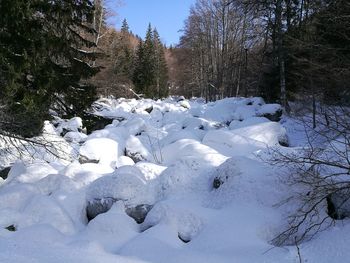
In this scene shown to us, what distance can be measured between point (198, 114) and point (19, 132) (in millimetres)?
12501

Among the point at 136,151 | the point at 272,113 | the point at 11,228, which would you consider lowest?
the point at 11,228

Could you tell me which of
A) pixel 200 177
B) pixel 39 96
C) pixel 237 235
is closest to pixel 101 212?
pixel 200 177

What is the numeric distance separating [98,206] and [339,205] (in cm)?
371

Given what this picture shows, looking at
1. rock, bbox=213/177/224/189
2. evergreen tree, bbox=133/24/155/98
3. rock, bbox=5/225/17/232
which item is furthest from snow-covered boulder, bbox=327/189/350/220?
evergreen tree, bbox=133/24/155/98

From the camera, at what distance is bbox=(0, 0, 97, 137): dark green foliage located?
8.48m

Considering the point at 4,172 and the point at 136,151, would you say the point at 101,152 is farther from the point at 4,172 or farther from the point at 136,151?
the point at 4,172

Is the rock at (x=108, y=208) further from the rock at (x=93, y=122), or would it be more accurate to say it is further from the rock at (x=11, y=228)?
the rock at (x=93, y=122)

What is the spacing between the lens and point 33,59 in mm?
9977

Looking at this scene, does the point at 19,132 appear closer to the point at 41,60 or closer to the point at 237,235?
the point at 41,60

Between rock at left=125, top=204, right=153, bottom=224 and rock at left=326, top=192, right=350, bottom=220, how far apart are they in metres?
2.78

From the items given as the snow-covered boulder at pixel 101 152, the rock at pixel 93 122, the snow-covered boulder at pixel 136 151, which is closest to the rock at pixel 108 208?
the snow-covered boulder at pixel 101 152

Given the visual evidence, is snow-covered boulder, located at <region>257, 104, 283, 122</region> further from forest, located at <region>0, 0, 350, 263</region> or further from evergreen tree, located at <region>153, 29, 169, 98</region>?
evergreen tree, located at <region>153, 29, 169, 98</region>

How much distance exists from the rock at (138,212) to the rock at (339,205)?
2.78 metres

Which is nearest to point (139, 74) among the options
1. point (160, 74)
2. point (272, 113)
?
point (160, 74)
